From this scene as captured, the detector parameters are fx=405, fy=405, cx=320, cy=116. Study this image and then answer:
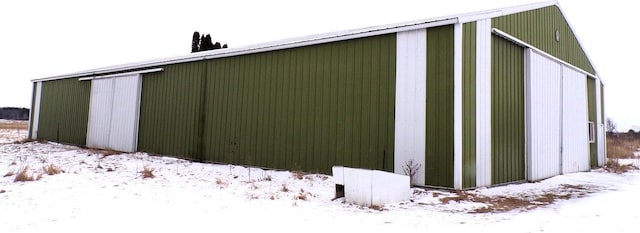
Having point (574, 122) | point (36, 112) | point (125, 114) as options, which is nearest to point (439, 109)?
point (574, 122)

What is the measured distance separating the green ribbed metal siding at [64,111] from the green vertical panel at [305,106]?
7.12m

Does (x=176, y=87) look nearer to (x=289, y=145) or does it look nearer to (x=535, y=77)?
(x=289, y=145)

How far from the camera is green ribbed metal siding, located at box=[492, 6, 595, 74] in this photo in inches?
352

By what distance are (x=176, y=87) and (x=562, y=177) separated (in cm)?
1085

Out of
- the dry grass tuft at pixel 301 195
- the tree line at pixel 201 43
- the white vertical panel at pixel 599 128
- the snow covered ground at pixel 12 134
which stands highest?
the tree line at pixel 201 43

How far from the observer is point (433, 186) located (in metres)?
7.41

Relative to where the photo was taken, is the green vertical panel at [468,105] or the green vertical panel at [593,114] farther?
the green vertical panel at [593,114]

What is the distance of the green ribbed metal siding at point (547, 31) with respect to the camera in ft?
29.3

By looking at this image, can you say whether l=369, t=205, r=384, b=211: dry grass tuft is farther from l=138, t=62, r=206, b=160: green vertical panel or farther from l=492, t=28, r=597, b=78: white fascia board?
l=138, t=62, r=206, b=160: green vertical panel

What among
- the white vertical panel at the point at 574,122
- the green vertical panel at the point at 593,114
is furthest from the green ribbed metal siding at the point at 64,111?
the green vertical panel at the point at 593,114

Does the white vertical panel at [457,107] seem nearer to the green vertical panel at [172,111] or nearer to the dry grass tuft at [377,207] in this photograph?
the dry grass tuft at [377,207]

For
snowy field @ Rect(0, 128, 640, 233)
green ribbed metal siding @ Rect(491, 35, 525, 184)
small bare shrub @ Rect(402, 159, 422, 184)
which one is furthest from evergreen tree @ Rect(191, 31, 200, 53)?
small bare shrub @ Rect(402, 159, 422, 184)

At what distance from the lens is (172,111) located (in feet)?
39.9

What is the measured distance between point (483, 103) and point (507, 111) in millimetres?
1285
